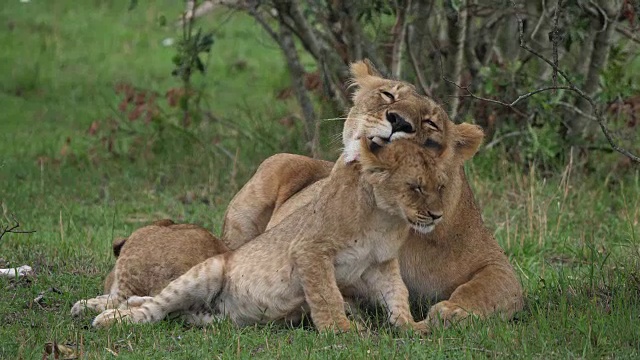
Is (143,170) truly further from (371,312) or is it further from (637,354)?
(637,354)

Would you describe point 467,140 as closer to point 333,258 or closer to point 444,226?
point 444,226

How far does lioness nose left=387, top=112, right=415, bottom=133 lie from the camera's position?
5.80 metres

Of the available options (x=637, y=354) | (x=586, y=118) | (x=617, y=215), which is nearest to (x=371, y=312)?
(x=637, y=354)

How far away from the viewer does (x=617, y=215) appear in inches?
362

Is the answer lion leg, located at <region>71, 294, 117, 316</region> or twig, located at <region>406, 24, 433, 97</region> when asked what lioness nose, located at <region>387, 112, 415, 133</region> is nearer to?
lion leg, located at <region>71, 294, 117, 316</region>

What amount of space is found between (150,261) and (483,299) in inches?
68.7

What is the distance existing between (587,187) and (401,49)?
71.6 inches

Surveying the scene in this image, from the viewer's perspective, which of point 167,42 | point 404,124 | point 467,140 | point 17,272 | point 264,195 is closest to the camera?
point 404,124

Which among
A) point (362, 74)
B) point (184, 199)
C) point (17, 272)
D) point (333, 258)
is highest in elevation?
point (362, 74)

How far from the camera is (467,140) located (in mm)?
6219

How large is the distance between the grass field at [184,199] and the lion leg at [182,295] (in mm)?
106

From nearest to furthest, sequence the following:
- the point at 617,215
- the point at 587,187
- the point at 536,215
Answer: the point at 536,215, the point at 617,215, the point at 587,187

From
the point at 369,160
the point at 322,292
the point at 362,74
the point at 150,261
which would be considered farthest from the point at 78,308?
the point at 362,74

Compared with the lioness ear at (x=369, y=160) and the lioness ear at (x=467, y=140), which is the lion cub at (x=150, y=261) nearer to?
the lioness ear at (x=369, y=160)
